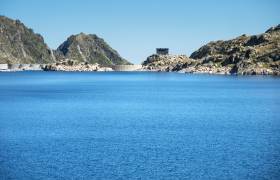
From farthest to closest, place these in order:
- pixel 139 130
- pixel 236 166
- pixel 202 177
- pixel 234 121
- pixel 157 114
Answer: pixel 157 114 < pixel 234 121 < pixel 139 130 < pixel 236 166 < pixel 202 177

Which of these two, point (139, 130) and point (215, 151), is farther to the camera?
point (139, 130)

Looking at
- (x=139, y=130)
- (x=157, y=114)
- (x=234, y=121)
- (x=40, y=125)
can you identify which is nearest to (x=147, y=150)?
(x=139, y=130)

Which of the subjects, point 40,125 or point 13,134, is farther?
point 40,125

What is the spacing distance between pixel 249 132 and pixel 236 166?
29939mm

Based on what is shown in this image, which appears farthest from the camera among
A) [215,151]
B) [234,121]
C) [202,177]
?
[234,121]

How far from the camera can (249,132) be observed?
10006cm

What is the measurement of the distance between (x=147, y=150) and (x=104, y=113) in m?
55.1

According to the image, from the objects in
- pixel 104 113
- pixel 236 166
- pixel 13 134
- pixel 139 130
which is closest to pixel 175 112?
pixel 104 113

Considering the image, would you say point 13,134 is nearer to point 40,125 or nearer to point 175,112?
point 40,125

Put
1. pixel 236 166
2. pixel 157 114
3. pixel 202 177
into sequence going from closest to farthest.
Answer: pixel 202 177
pixel 236 166
pixel 157 114

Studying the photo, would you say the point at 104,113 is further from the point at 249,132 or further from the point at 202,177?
the point at 202,177

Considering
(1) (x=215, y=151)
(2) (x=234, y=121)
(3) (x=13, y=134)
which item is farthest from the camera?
(2) (x=234, y=121)

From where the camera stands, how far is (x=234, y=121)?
118188mm

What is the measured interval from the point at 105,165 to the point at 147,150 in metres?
11.3
